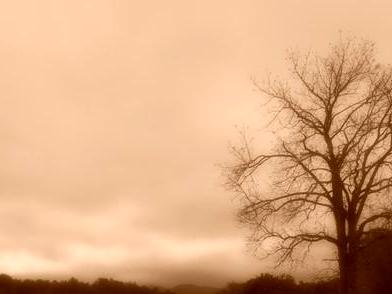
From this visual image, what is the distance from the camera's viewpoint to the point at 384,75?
62.9ft

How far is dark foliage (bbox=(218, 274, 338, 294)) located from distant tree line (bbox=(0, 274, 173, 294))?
4.62 meters

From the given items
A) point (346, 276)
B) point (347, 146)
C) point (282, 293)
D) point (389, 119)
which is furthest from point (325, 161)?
point (282, 293)

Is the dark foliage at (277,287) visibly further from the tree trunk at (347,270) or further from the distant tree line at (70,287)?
the tree trunk at (347,270)

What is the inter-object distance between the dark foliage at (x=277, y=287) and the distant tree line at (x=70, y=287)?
4.62m

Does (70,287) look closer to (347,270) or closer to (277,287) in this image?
(277,287)

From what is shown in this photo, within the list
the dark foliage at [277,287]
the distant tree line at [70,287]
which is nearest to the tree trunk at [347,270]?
the dark foliage at [277,287]

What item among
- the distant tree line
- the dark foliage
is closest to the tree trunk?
the dark foliage

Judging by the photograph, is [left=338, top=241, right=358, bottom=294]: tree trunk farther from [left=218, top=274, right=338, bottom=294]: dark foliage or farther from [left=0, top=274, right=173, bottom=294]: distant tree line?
[left=0, top=274, right=173, bottom=294]: distant tree line

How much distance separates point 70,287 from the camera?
96.7 ft

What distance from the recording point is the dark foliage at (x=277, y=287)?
28.8 m

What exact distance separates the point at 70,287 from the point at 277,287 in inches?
421

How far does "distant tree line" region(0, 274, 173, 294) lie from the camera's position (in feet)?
91.9

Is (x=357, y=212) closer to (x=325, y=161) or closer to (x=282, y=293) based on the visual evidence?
(x=325, y=161)

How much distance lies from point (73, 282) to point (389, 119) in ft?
62.2
